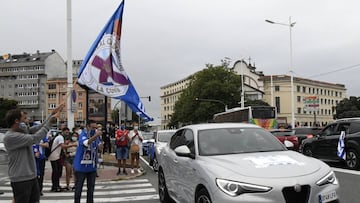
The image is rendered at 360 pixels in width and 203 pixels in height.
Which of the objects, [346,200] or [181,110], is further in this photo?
[181,110]

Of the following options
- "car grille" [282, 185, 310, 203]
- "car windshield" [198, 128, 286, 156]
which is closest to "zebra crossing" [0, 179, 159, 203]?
"car windshield" [198, 128, 286, 156]

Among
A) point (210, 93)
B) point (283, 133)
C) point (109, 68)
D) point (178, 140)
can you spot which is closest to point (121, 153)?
point (109, 68)

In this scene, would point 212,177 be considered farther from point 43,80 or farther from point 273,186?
point 43,80

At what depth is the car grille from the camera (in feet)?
17.5

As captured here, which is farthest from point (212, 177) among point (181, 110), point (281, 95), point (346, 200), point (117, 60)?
point (281, 95)

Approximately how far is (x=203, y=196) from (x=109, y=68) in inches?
454

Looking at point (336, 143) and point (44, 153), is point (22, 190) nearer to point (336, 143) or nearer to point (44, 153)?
point (44, 153)

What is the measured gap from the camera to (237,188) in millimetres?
5449

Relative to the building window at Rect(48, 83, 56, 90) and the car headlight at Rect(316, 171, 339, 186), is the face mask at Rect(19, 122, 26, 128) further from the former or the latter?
the building window at Rect(48, 83, 56, 90)

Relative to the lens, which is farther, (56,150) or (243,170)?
(56,150)

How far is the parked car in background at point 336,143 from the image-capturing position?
14680mm

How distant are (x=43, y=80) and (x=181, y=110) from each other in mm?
62262

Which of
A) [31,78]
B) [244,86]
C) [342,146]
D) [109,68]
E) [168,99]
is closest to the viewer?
[342,146]

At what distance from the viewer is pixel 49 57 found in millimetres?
132250
